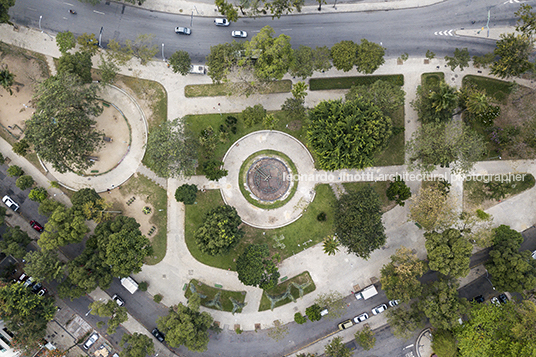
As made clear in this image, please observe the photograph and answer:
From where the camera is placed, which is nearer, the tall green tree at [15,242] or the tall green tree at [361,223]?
the tall green tree at [361,223]

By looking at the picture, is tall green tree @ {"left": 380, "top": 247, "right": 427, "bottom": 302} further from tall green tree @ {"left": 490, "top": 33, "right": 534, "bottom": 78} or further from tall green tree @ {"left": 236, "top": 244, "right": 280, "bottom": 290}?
tall green tree @ {"left": 490, "top": 33, "right": 534, "bottom": 78}

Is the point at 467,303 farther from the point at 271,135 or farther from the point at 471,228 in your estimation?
the point at 271,135

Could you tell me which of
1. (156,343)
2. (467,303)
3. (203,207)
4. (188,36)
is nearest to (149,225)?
(203,207)

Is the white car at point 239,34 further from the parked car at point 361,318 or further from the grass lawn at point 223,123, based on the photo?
the parked car at point 361,318

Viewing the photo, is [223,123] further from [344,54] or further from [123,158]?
[344,54]

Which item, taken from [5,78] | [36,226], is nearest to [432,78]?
[5,78]

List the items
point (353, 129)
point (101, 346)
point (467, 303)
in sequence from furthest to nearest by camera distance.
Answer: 1. point (101, 346)
2. point (467, 303)
3. point (353, 129)

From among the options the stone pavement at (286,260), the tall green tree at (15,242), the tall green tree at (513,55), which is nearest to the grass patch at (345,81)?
the stone pavement at (286,260)

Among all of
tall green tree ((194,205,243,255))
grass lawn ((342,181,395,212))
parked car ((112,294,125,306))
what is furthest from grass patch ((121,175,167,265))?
grass lawn ((342,181,395,212))
